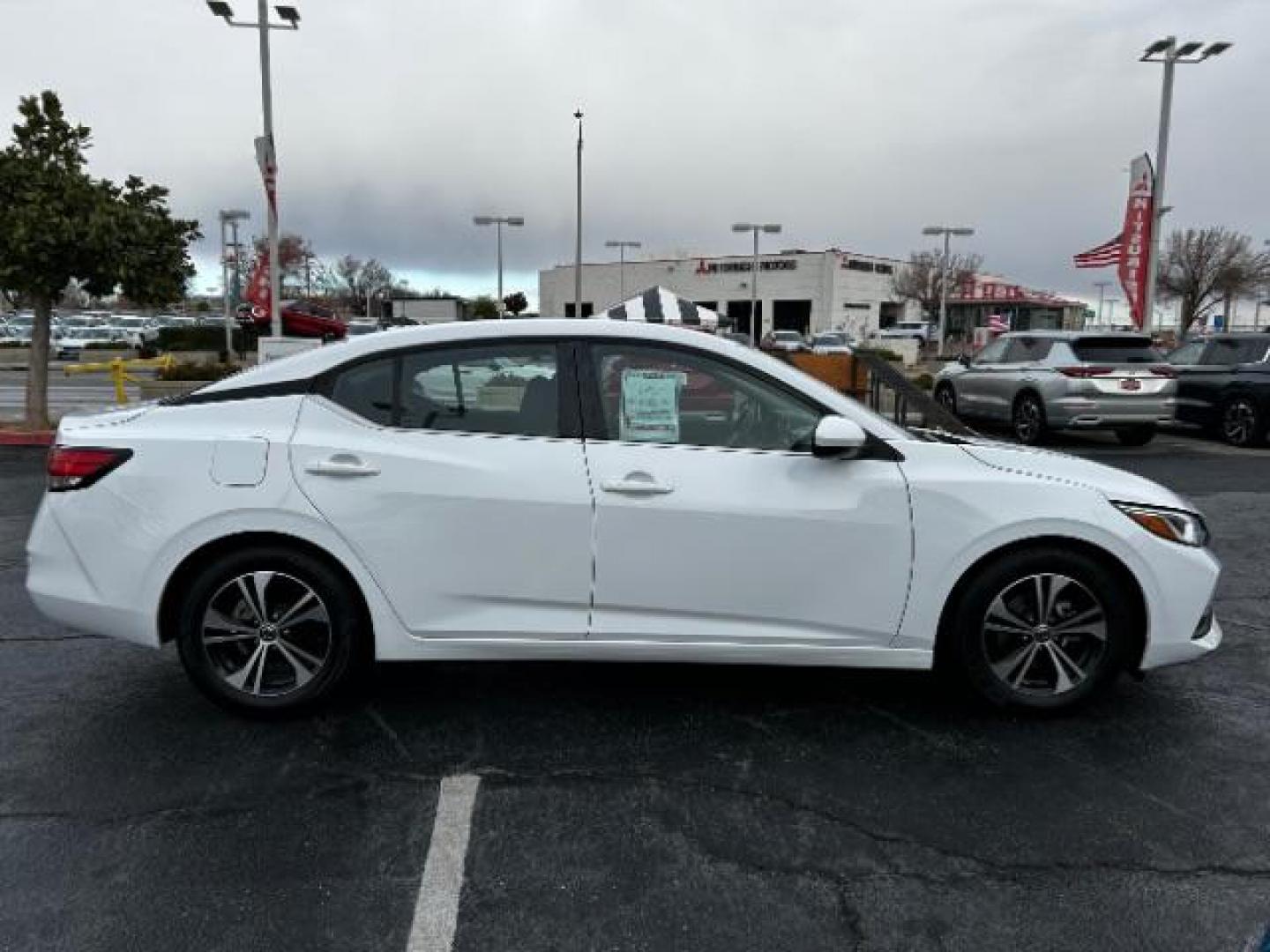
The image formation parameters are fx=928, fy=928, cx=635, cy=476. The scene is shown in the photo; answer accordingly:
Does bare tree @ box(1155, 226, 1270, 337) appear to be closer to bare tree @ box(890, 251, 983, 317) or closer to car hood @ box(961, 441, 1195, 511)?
bare tree @ box(890, 251, 983, 317)

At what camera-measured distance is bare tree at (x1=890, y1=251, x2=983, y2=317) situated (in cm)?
7025

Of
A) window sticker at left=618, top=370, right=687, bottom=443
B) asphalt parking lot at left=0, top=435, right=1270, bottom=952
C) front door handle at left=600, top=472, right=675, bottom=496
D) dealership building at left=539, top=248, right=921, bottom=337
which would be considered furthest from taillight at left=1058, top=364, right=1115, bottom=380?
dealership building at left=539, top=248, right=921, bottom=337

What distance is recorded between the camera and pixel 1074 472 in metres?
3.65

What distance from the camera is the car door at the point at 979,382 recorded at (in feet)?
46.1

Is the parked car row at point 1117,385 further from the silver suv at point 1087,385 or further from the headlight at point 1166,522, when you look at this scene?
the headlight at point 1166,522

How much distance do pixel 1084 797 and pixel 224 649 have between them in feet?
10.4

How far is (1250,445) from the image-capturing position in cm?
1327

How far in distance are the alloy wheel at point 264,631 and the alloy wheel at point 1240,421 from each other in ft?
45.3

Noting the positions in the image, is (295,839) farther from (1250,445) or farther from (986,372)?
(1250,445)

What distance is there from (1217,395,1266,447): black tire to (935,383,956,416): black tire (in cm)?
382

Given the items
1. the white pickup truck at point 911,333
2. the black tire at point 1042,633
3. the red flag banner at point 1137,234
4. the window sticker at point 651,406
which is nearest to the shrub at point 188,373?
the window sticker at point 651,406

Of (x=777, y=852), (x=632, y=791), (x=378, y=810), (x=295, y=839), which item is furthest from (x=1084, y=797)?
(x=295, y=839)

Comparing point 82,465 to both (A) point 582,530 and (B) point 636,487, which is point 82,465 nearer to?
(A) point 582,530

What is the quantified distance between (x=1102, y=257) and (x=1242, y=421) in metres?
10.3
